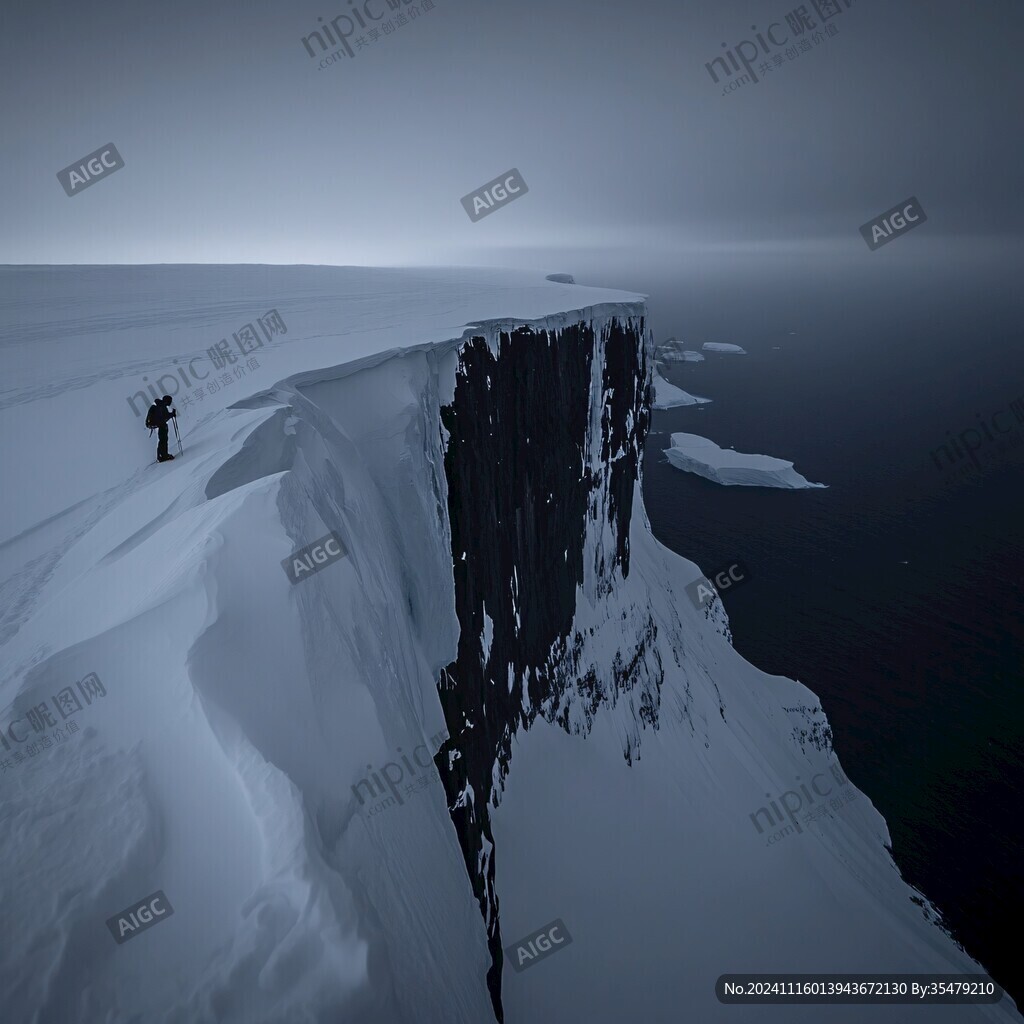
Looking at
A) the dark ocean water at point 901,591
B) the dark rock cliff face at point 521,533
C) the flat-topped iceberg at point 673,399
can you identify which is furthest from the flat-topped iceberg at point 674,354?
the dark rock cliff face at point 521,533

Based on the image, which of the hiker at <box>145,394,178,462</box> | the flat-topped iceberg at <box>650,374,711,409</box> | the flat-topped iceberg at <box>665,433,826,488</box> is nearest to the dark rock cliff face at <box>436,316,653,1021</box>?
the hiker at <box>145,394,178,462</box>

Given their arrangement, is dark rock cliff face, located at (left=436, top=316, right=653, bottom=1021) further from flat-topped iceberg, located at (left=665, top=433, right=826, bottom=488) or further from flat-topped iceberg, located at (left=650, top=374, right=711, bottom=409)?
flat-topped iceberg, located at (left=650, top=374, right=711, bottom=409)

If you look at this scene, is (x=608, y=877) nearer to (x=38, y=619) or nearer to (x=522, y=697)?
(x=522, y=697)

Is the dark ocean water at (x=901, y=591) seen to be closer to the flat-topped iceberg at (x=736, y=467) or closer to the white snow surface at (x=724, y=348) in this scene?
the flat-topped iceberg at (x=736, y=467)

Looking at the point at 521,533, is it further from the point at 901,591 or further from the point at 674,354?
the point at 674,354

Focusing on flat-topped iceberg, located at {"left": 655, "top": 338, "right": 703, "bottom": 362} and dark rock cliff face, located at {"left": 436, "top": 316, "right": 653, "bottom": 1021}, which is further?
flat-topped iceberg, located at {"left": 655, "top": 338, "right": 703, "bottom": 362}

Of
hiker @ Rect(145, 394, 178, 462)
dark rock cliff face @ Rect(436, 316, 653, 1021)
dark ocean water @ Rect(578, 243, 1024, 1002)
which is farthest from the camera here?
dark ocean water @ Rect(578, 243, 1024, 1002)

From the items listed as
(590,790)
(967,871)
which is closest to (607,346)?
(590,790)
